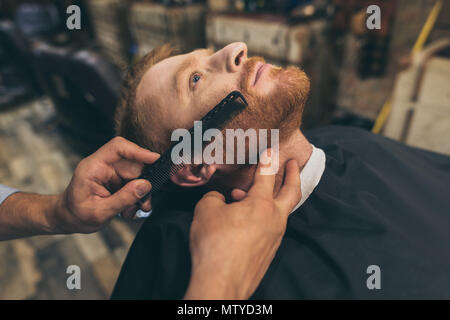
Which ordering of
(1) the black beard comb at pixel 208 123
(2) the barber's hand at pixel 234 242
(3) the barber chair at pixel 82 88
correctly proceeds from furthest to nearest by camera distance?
1. (3) the barber chair at pixel 82 88
2. (1) the black beard comb at pixel 208 123
3. (2) the barber's hand at pixel 234 242

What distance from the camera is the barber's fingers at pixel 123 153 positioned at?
889 millimetres

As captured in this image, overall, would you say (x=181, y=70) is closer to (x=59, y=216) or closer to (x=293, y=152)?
(x=293, y=152)

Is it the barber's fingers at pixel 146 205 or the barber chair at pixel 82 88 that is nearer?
the barber's fingers at pixel 146 205

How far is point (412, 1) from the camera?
88.7 inches

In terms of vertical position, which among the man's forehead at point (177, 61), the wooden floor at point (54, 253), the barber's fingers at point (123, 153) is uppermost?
the man's forehead at point (177, 61)

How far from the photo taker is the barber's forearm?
1.04m

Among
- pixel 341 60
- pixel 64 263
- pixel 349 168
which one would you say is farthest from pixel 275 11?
pixel 64 263

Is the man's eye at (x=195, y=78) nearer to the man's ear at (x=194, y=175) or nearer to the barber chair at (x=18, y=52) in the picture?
the man's ear at (x=194, y=175)

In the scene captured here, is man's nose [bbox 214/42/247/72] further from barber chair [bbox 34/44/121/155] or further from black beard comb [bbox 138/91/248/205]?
barber chair [bbox 34/44/121/155]

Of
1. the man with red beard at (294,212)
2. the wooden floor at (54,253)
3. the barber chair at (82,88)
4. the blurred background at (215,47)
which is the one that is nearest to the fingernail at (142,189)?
the man with red beard at (294,212)

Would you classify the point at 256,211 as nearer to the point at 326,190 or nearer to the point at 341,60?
the point at 326,190

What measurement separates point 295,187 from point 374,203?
48 centimetres

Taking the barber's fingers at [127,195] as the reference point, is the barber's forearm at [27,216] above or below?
below

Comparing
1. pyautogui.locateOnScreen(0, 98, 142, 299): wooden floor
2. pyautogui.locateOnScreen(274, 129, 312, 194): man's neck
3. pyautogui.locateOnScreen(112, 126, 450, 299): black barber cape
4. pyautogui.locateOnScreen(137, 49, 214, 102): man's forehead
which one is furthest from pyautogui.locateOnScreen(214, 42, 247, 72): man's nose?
pyautogui.locateOnScreen(0, 98, 142, 299): wooden floor
